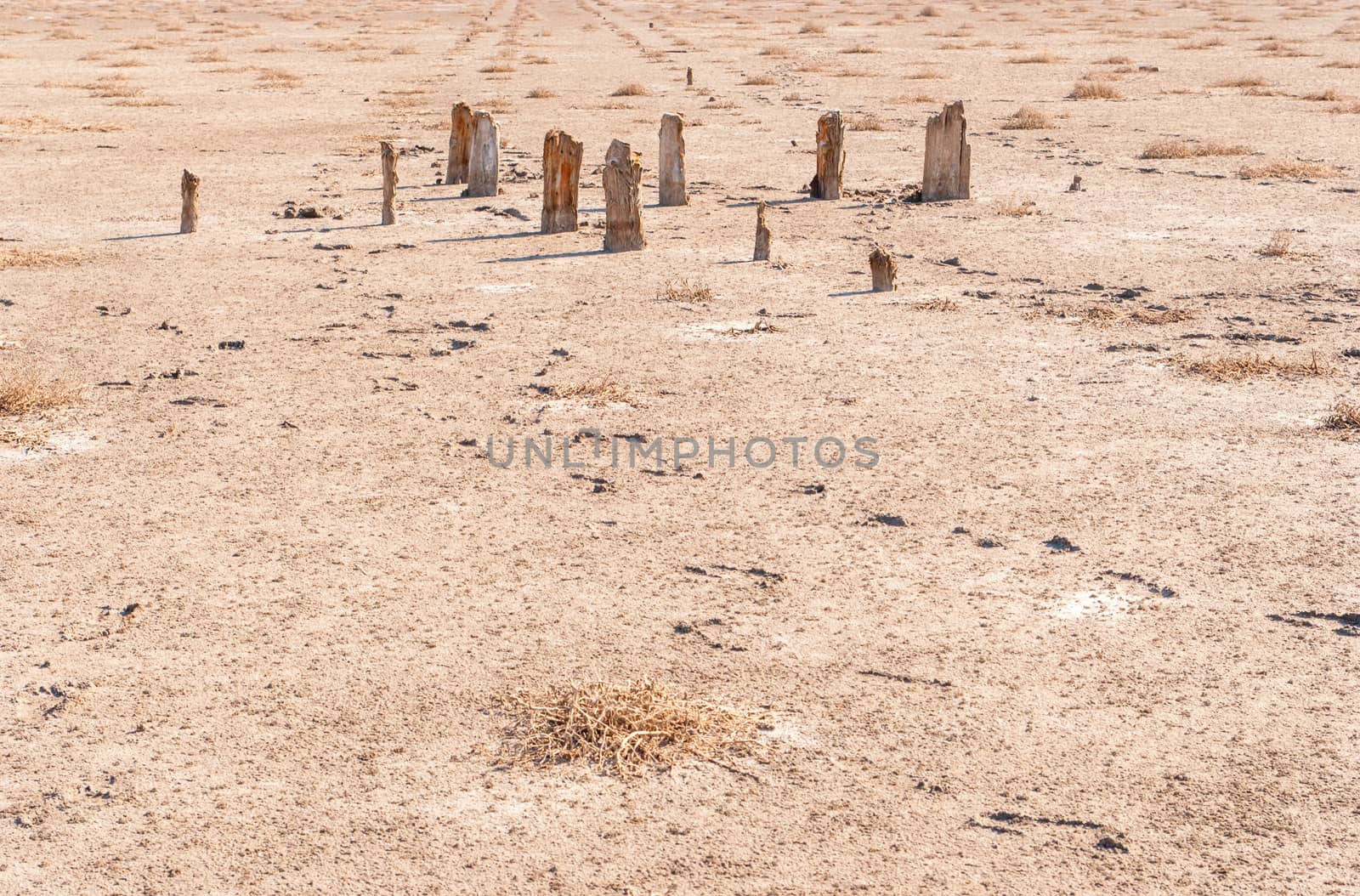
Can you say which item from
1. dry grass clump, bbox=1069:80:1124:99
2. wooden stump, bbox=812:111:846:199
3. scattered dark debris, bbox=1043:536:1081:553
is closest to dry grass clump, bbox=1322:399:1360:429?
scattered dark debris, bbox=1043:536:1081:553

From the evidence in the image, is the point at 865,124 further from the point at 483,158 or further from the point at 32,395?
the point at 32,395

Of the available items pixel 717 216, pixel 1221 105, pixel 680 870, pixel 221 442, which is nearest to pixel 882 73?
pixel 1221 105

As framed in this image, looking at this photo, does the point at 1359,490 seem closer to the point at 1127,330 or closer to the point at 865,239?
the point at 1127,330

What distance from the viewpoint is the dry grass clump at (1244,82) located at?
2706cm

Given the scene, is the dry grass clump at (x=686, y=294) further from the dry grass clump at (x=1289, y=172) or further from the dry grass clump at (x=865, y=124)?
the dry grass clump at (x=865, y=124)

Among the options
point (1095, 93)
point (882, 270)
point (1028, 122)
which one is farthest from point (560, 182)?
point (1095, 93)

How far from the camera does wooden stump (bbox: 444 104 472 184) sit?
52.3 feet

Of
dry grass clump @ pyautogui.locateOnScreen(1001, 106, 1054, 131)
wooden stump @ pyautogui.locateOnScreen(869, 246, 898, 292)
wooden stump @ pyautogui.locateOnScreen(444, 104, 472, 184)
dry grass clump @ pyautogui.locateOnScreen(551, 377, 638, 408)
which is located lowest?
dry grass clump @ pyautogui.locateOnScreen(551, 377, 638, 408)

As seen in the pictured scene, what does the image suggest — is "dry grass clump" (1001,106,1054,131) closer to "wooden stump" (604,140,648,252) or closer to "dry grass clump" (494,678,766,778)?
"wooden stump" (604,140,648,252)

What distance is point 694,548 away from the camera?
22.4 ft

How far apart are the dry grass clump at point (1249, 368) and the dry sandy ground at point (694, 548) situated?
0.24 feet

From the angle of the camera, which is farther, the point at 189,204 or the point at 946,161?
the point at 946,161

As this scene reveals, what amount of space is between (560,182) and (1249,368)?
21.9 feet

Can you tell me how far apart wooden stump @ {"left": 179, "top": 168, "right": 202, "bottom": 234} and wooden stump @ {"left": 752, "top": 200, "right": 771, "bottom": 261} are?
209 inches
